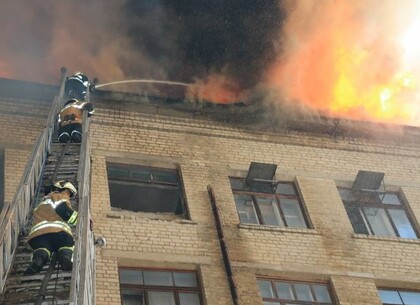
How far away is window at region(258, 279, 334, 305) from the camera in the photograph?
1090 cm

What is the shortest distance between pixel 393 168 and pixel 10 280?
968 cm

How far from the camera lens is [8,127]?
12.4 meters

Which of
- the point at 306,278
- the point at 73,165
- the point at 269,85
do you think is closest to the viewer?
the point at 73,165

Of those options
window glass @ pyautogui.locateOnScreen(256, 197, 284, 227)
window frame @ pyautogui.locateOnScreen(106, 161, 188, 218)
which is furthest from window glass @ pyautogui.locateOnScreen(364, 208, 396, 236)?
window frame @ pyautogui.locateOnScreen(106, 161, 188, 218)

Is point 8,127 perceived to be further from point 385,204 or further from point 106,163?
point 385,204

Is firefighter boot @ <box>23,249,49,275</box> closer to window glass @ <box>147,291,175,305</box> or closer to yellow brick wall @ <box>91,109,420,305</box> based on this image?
yellow brick wall @ <box>91,109,420,305</box>

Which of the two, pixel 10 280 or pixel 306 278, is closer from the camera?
pixel 10 280

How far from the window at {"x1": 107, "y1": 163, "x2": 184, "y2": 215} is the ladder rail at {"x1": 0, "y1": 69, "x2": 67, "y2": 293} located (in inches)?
97.7

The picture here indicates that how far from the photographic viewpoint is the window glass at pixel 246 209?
1243 cm

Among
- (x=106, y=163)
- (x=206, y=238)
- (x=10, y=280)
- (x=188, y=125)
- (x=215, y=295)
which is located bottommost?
(x=10, y=280)

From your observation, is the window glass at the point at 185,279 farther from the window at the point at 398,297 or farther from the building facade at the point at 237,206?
the window at the point at 398,297

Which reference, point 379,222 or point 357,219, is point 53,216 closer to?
point 357,219

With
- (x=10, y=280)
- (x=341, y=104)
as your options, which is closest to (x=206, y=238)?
(x=10, y=280)

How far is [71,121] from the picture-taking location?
11047 millimetres
